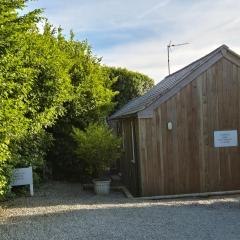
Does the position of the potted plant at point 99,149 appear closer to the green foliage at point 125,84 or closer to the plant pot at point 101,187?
the plant pot at point 101,187

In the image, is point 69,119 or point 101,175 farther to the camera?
point 69,119

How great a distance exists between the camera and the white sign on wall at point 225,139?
48.1 ft

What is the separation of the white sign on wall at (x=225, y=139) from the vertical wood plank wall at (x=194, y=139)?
0.14 m

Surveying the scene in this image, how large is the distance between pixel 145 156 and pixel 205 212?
3.82m

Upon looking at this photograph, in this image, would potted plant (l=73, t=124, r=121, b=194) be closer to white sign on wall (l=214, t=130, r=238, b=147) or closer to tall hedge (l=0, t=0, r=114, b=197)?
tall hedge (l=0, t=0, r=114, b=197)

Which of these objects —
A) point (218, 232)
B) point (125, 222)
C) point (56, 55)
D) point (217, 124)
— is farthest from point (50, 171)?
point (218, 232)

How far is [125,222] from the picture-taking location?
31.9 ft

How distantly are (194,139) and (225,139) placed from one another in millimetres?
1049

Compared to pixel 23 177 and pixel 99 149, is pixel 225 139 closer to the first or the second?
pixel 99 149

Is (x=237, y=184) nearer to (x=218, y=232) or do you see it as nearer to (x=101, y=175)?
(x=101, y=175)

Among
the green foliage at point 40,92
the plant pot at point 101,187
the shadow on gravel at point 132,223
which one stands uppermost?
the green foliage at point 40,92

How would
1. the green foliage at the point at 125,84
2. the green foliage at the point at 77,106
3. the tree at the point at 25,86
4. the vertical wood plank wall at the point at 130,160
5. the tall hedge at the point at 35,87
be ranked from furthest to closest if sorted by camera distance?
the green foliage at the point at 125,84, the green foliage at the point at 77,106, the vertical wood plank wall at the point at 130,160, the tall hedge at the point at 35,87, the tree at the point at 25,86

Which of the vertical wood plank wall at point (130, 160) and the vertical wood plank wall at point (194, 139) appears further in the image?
the vertical wood plank wall at point (130, 160)

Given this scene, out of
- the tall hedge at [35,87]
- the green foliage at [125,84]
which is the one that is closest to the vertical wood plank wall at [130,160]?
the tall hedge at [35,87]
